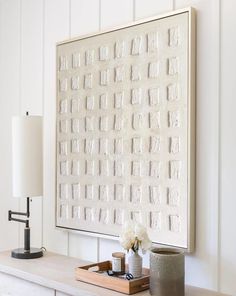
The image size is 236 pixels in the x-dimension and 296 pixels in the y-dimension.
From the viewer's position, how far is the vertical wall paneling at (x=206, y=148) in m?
1.77

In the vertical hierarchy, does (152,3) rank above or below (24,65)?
above

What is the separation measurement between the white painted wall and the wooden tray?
0.23 metres

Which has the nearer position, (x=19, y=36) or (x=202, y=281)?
(x=202, y=281)

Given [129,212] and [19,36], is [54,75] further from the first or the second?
[129,212]

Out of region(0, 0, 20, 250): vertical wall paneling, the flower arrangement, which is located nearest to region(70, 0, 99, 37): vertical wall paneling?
region(0, 0, 20, 250): vertical wall paneling

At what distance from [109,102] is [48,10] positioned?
2.46ft

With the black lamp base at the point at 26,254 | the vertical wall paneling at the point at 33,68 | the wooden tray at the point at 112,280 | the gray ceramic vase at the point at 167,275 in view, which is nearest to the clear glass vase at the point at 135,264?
the wooden tray at the point at 112,280

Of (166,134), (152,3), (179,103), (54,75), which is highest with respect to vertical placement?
(152,3)

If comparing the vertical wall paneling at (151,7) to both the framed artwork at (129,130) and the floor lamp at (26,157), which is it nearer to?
the framed artwork at (129,130)

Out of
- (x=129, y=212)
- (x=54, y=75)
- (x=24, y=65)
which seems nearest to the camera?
(x=129, y=212)

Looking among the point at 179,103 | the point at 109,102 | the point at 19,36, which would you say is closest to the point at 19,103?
the point at 19,36

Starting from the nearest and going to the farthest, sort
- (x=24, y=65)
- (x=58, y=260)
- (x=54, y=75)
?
(x=58, y=260) < (x=54, y=75) < (x=24, y=65)

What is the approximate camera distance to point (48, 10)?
250 cm

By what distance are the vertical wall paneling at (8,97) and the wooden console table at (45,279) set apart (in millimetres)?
481
